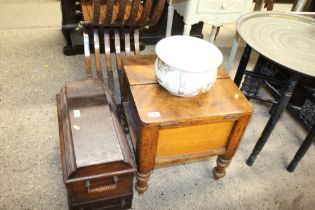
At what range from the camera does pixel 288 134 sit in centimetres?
197

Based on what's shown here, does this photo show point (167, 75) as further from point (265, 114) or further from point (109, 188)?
point (265, 114)

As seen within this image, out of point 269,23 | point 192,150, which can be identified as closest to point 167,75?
point 192,150

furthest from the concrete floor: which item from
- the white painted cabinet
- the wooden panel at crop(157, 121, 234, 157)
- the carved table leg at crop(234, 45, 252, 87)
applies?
the white painted cabinet

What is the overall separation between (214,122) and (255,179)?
599mm

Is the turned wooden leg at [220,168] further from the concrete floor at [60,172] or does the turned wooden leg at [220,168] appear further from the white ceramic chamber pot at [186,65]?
the white ceramic chamber pot at [186,65]

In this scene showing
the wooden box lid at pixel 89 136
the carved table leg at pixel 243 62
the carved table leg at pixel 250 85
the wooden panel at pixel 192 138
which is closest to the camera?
the wooden box lid at pixel 89 136

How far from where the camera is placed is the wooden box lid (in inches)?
46.3

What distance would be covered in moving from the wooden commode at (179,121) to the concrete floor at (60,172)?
0.20 meters

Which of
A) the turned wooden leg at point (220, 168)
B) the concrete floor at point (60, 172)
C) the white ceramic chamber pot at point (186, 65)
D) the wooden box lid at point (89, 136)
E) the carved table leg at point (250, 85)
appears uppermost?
the white ceramic chamber pot at point (186, 65)

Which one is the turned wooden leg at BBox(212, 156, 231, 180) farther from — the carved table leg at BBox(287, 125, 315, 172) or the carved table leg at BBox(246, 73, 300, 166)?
the carved table leg at BBox(287, 125, 315, 172)

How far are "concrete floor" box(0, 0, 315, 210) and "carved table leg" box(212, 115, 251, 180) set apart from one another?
2.8 inches

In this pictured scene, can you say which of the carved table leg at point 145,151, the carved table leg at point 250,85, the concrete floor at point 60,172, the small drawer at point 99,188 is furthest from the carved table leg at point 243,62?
the small drawer at point 99,188

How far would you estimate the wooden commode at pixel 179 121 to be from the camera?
122cm

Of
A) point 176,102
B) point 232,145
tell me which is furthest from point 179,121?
point 232,145
